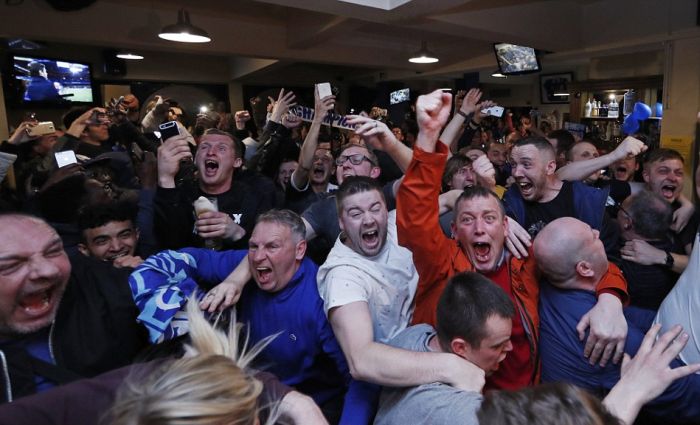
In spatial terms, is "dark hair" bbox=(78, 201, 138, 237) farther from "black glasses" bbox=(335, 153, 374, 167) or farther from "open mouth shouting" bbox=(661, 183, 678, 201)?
"open mouth shouting" bbox=(661, 183, 678, 201)

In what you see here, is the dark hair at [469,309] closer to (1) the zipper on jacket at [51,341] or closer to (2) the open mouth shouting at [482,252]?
(2) the open mouth shouting at [482,252]

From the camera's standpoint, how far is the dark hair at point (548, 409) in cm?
81

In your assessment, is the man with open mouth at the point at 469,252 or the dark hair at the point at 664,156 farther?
the dark hair at the point at 664,156

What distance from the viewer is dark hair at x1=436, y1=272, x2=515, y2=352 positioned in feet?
4.11

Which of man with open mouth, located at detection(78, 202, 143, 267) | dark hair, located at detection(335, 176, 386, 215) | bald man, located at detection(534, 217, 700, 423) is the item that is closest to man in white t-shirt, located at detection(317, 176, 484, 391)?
dark hair, located at detection(335, 176, 386, 215)

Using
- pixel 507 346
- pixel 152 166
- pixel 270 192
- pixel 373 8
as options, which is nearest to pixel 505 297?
pixel 507 346

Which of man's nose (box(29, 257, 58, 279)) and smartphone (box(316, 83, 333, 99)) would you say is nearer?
man's nose (box(29, 257, 58, 279))

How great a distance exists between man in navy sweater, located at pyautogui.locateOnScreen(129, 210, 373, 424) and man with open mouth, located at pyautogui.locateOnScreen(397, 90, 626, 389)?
40 centimetres

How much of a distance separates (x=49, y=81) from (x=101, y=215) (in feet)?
19.8

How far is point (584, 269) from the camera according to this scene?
160 centimetres

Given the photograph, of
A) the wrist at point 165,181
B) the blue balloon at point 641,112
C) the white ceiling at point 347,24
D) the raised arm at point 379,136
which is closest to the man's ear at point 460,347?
the raised arm at point 379,136

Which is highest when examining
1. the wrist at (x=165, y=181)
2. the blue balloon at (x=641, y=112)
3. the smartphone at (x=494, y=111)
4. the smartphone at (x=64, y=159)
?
the blue balloon at (x=641, y=112)

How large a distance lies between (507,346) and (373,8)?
3444 mm

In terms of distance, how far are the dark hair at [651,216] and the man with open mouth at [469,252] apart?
2.26 feet
